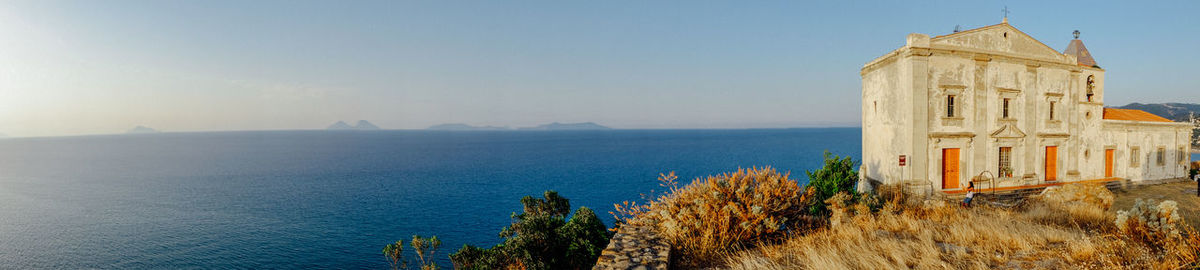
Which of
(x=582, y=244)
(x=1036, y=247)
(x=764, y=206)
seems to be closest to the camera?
(x=1036, y=247)

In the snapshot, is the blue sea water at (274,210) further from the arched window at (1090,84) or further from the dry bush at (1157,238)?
the dry bush at (1157,238)

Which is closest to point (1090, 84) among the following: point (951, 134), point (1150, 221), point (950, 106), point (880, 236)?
point (950, 106)

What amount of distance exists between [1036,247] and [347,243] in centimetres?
4037

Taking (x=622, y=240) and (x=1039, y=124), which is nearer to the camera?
(x=622, y=240)

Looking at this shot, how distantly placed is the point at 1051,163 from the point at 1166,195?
367 centimetres

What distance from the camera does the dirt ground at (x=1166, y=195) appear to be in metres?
15.7

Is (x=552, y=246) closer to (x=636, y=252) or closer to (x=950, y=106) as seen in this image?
(x=636, y=252)

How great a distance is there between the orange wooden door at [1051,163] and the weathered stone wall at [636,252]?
77.4 feet

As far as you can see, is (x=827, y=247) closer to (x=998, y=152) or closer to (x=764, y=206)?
(x=764, y=206)

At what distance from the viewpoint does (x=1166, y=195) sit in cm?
→ 1845

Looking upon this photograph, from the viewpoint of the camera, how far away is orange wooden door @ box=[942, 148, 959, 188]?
1859 centimetres

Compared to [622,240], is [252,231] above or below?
below

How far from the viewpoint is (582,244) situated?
17.8 metres

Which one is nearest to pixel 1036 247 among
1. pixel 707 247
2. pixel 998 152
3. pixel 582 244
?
pixel 707 247
